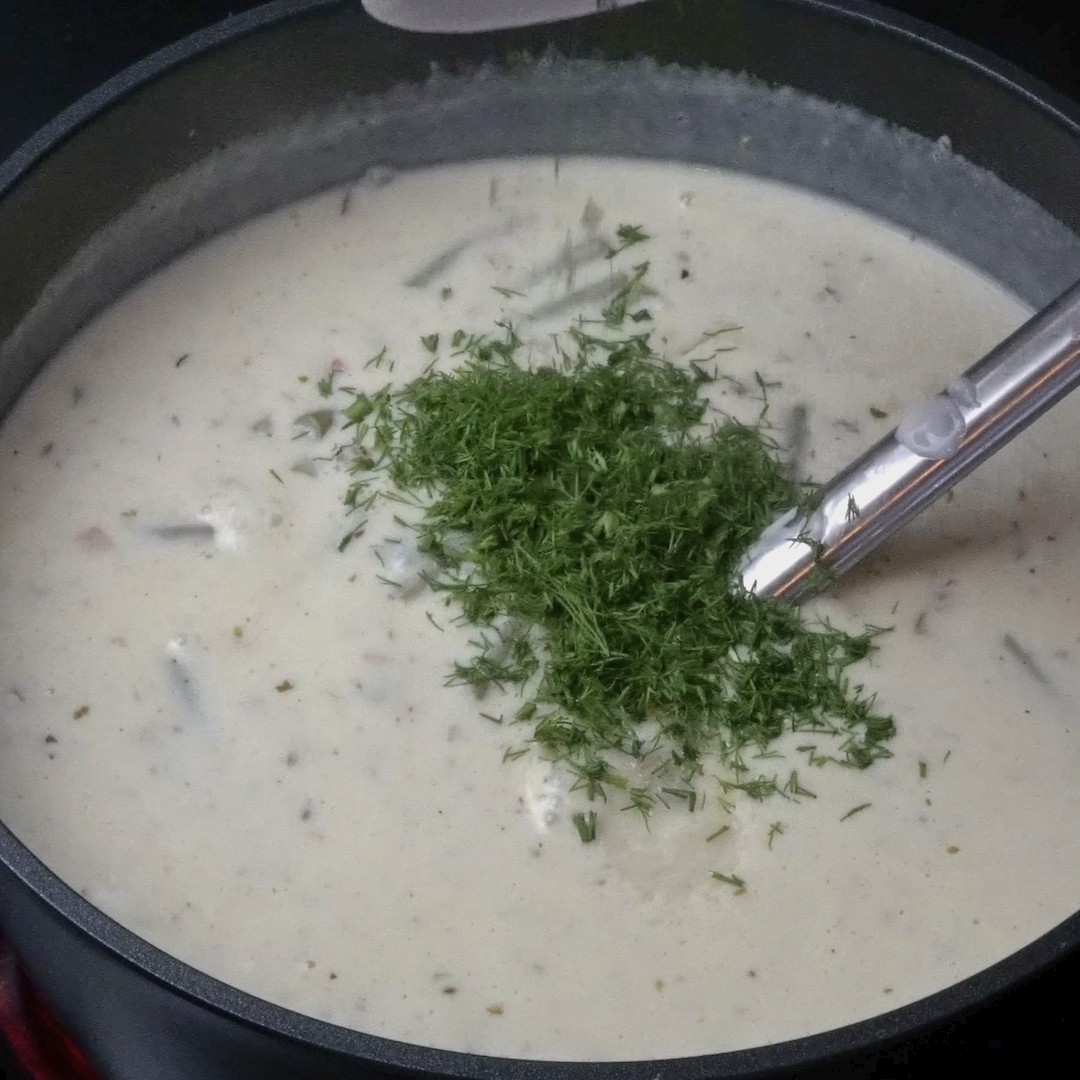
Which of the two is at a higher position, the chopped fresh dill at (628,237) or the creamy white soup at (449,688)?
the chopped fresh dill at (628,237)

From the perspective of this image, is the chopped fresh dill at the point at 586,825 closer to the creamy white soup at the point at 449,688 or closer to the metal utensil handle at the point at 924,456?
the creamy white soup at the point at 449,688

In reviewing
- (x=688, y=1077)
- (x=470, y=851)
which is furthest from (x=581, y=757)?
(x=688, y=1077)

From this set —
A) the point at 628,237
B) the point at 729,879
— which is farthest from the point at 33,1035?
the point at 628,237

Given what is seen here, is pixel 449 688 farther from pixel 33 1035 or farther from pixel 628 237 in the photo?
pixel 628 237

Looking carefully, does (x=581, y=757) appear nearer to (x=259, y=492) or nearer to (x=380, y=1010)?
(x=380, y=1010)

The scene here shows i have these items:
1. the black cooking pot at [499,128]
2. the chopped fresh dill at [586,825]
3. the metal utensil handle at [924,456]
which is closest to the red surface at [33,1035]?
the black cooking pot at [499,128]

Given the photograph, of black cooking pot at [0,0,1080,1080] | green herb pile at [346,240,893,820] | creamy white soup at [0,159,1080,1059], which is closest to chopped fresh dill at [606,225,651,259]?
creamy white soup at [0,159,1080,1059]
